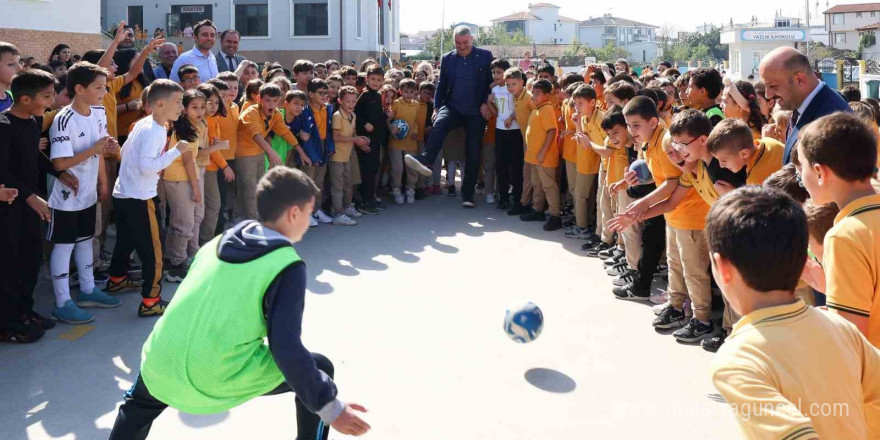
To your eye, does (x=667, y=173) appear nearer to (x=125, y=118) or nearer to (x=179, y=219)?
(x=179, y=219)

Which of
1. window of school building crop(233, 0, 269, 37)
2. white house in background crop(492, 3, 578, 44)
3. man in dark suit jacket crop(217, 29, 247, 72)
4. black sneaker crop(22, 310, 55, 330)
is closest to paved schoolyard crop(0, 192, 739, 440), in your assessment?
black sneaker crop(22, 310, 55, 330)

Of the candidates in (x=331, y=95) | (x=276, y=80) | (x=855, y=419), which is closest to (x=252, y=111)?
(x=276, y=80)

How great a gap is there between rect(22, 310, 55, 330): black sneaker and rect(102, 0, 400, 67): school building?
33.9m

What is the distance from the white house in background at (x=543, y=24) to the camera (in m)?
120

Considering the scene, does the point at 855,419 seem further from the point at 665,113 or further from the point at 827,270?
the point at 665,113

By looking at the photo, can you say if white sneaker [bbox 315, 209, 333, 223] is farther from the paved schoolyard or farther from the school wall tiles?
the school wall tiles

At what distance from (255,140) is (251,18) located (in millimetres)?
33559

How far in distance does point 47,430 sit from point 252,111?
15.4 ft

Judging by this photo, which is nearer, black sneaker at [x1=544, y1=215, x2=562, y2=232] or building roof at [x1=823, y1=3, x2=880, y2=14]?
black sneaker at [x1=544, y1=215, x2=562, y2=232]

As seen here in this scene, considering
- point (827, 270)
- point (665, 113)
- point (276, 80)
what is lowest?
point (827, 270)

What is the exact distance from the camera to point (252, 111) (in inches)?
312

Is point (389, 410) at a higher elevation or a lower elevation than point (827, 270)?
lower

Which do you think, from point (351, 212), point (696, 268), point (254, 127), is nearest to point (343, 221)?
point (351, 212)

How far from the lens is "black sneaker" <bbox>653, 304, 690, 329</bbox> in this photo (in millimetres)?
5453
